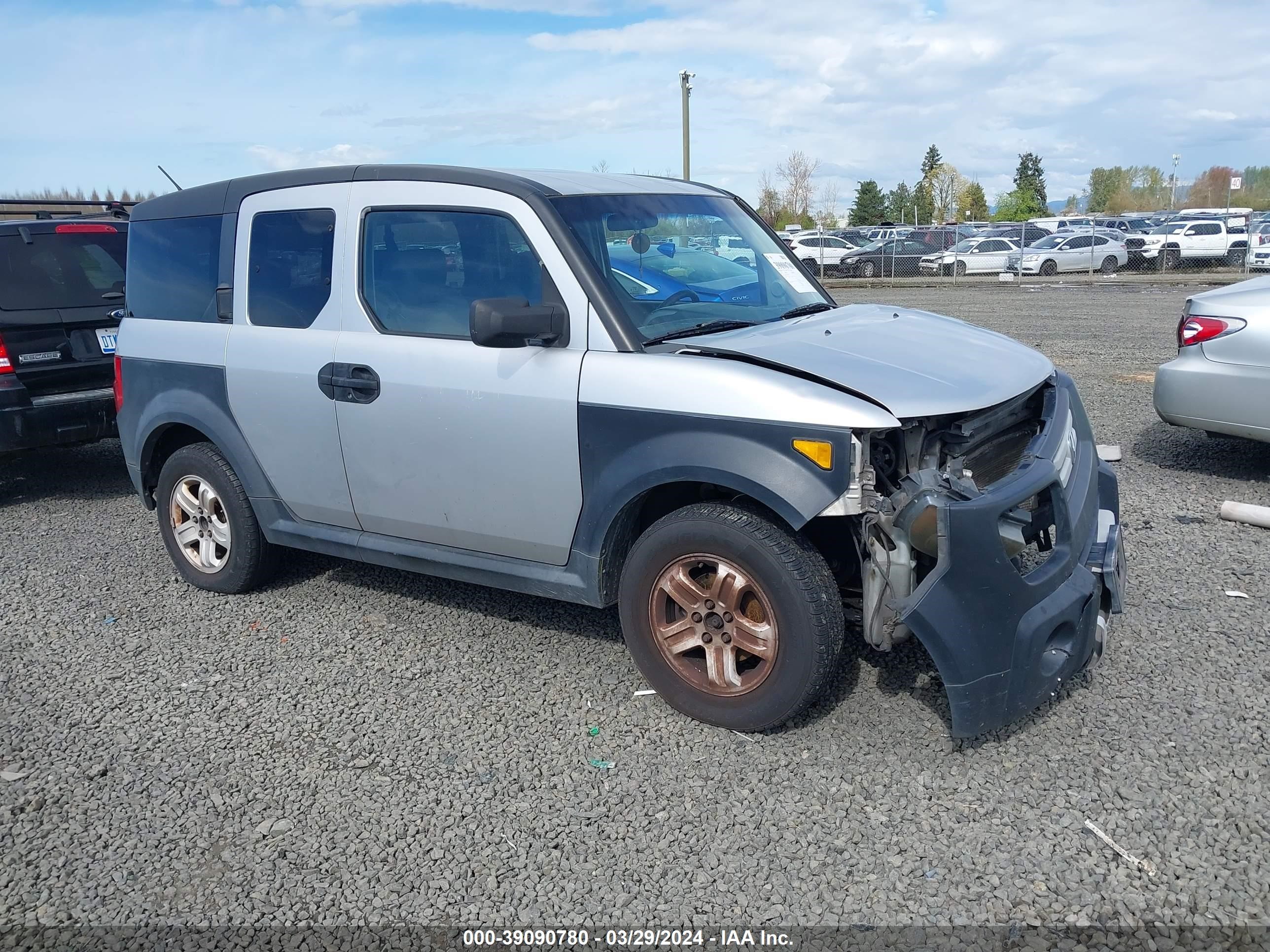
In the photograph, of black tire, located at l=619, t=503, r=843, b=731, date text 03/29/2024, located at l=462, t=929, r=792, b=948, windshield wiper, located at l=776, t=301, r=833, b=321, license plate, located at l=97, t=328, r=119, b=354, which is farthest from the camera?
license plate, located at l=97, t=328, r=119, b=354

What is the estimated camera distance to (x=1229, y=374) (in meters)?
6.41

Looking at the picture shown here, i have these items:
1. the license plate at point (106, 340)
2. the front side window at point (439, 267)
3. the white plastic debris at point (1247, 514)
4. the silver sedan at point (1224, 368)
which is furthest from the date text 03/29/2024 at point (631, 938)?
the license plate at point (106, 340)

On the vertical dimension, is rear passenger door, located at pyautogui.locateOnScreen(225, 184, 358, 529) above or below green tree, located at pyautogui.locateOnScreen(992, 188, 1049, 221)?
below

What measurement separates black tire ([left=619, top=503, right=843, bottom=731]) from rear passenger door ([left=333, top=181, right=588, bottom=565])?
39cm

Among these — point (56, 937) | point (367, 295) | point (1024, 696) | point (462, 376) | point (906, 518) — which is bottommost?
point (56, 937)

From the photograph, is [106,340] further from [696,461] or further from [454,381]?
[696,461]

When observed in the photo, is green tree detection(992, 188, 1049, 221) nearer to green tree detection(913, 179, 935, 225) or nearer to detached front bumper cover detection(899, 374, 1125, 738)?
green tree detection(913, 179, 935, 225)

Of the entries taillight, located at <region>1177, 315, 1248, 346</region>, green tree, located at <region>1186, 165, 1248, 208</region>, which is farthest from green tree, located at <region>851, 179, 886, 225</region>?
taillight, located at <region>1177, 315, 1248, 346</region>

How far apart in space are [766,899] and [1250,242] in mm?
30600

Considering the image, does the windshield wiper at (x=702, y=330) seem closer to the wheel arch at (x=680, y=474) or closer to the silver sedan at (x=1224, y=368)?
the wheel arch at (x=680, y=474)

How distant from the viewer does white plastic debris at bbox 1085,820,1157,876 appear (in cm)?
296

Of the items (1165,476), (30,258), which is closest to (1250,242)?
(1165,476)

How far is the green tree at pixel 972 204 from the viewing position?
87.9 meters

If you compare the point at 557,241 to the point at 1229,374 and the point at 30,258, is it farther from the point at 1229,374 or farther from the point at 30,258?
the point at 30,258
